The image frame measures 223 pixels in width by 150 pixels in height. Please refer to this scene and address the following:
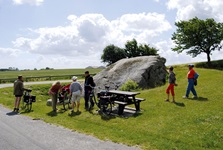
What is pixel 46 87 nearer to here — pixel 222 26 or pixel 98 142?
pixel 98 142

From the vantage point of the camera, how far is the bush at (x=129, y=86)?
2619 centimetres

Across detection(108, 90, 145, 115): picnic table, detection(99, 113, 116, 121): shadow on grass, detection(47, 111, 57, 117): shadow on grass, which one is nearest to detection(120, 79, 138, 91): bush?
detection(108, 90, 145, 115): picnic table

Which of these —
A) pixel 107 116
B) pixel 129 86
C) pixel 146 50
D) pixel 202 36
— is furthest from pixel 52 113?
pixel 146 50

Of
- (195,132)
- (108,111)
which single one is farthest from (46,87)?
(195,132)

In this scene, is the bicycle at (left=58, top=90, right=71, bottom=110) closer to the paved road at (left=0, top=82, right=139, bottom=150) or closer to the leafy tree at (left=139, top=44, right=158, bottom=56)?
the paved road at (left=0, top=82, right=139, bottom=150)

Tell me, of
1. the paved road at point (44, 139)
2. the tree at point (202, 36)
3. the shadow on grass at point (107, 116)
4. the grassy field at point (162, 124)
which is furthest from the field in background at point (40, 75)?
the paved road at point (44, 139)

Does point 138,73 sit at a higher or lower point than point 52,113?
higher

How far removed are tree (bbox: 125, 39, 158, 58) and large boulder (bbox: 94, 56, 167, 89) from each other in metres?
49.6

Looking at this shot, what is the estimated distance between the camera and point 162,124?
42.1 ft

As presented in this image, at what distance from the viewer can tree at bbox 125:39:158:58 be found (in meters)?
81.2

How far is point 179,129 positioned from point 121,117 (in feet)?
13.9

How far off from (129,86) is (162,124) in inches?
536

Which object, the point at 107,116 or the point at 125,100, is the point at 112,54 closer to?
the point at 125,100

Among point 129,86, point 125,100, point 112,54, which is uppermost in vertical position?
point 112,54
